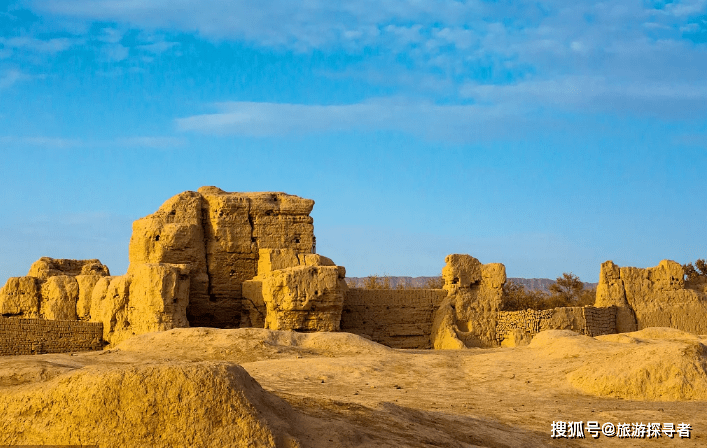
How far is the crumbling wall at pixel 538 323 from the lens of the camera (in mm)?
21312

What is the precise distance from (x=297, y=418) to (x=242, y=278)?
14946 millimetres

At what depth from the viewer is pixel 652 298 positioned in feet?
76.8

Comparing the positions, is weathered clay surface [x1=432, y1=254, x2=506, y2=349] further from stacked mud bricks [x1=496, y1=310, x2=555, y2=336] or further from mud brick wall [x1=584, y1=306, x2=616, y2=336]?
mud brick wall [x1=584, y1=306, x2=616, y2=336]

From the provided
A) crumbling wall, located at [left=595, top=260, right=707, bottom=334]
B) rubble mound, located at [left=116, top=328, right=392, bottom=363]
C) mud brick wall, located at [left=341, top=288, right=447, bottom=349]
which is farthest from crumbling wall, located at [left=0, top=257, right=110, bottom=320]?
crumbling wall, located at [left=595, top=260, right=707, bottom=334]

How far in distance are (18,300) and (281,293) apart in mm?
6138

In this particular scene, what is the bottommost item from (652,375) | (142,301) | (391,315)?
(652,375)

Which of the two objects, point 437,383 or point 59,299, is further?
point 59,299

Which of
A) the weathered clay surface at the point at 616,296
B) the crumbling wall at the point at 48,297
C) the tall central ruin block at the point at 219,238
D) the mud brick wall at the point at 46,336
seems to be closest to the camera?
the mud brick wall at the point at 46,336

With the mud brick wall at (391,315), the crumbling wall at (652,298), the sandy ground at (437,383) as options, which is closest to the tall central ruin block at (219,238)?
the mud brick wall at (391,315)

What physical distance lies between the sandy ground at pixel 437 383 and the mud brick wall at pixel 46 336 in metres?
2.01

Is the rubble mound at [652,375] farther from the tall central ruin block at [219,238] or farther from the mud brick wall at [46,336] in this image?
the mud brick wall at [46,336]

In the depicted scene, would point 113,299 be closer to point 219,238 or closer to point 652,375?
point 219,238

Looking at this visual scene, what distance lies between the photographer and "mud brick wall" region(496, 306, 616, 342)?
2134 centimetres

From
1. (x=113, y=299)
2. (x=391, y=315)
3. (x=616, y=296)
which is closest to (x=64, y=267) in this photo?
(x=113, y=299)
